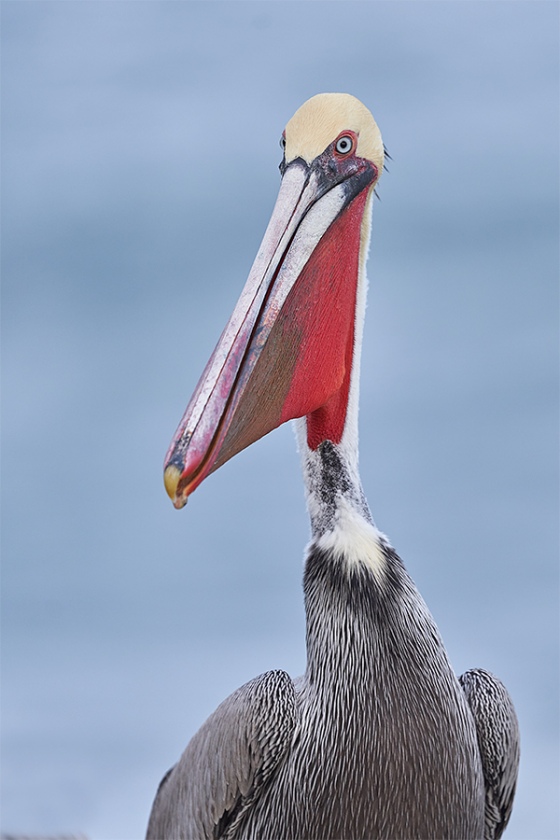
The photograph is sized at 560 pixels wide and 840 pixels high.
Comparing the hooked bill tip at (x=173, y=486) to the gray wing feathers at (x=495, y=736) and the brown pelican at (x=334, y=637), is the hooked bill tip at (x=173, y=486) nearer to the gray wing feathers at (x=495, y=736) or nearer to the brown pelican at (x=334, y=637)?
the brown pelican at (x=334, y=637)

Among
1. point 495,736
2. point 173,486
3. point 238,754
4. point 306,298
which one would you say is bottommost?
point 238,754

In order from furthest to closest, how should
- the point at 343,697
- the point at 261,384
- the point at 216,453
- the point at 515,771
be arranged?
the point at 515,771, the point at 343,697, the point at 261,384, the point at 216,453

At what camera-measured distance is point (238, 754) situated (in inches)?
Result: 175

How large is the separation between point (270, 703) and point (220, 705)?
58cm

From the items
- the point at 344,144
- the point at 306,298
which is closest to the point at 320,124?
the point at 344,144

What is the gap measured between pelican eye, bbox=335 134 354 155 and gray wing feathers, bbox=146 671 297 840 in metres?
2.13

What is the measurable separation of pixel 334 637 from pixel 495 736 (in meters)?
0.87

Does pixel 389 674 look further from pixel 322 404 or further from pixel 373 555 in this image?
pixel 322 404

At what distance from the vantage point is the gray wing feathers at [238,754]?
4406 mm

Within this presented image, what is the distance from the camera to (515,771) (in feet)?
15.8

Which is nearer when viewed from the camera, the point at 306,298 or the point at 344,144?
the point at 306,298

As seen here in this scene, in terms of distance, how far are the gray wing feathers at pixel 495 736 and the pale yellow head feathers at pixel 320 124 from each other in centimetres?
227

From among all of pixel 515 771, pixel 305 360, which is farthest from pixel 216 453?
pixel 515 771

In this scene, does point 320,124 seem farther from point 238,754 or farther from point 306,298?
point 238,754
